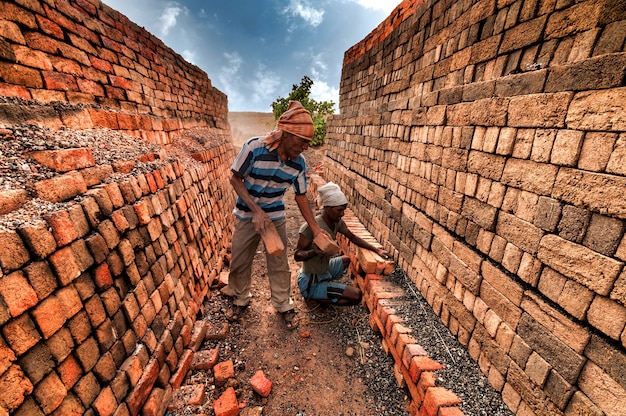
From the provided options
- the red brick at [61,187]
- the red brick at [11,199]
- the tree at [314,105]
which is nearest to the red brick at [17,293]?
the red brick at [11,199]

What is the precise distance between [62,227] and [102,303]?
58cm

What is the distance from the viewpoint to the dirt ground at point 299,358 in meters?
2.46

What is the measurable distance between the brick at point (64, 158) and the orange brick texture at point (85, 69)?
1.79 feet

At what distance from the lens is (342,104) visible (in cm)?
646

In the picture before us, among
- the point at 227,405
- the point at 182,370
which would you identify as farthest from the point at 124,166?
the point at 227,405

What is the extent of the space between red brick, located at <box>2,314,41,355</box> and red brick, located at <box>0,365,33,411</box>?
8 centimetres

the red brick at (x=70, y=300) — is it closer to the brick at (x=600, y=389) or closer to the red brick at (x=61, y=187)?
the red brick at (x=61, y=187)

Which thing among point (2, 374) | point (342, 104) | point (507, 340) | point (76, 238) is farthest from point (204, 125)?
point (507, 340)

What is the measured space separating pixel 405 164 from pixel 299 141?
1512mm

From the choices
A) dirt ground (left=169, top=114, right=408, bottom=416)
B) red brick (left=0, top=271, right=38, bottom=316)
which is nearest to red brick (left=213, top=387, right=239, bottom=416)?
dirt ground (left=169, top=114, right=408, bottom=416)

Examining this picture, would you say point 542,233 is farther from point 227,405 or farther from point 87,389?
point 87,389

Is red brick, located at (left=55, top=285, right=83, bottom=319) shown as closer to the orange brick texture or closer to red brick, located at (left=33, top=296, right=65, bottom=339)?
red brick, located at (left=33, top=296, right=65, bottom=339)

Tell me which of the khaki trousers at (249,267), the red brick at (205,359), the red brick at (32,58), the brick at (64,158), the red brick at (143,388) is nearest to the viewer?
the brick at (64,158)

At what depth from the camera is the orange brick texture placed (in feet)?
7.77
